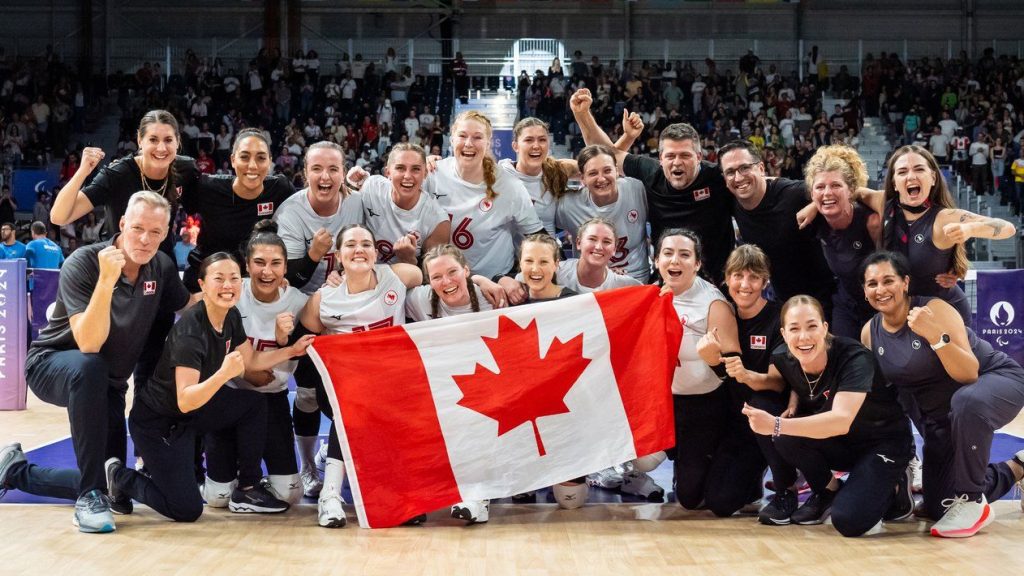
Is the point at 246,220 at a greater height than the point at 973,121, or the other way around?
the point at 973,121

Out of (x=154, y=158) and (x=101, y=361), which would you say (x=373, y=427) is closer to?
(x=101, y=361)

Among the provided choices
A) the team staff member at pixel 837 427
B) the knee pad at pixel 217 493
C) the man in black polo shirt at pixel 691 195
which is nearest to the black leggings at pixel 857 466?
the team staff member at pixel 837 427

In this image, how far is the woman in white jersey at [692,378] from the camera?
16.8ft

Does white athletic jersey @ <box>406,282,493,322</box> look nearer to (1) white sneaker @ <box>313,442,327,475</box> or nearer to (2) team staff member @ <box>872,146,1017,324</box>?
(1) white sneaker @ <box>313,442,327,475</box>

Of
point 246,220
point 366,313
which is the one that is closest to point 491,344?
point 366,313

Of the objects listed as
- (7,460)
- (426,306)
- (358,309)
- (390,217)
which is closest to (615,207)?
(390,217)

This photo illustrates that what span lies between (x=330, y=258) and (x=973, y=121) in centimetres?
1831

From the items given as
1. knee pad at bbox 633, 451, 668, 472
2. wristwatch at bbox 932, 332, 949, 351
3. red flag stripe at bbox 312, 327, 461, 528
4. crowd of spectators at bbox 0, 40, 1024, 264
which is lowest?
knee pad at bbox 633, 451, 668, 472

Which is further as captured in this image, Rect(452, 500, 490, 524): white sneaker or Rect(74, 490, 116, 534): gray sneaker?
Rect(452, 500, 490, 524): white sneaker

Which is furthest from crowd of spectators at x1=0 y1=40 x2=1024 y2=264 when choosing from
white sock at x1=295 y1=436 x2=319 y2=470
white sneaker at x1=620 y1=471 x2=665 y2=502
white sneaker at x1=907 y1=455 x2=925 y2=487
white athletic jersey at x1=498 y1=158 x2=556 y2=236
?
white sneaker at x1=620 y1=471 x2=665 y2=502

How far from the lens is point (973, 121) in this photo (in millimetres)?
20516

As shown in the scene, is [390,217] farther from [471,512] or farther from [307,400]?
[471,512]

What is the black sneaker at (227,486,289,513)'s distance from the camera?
5.08 meters

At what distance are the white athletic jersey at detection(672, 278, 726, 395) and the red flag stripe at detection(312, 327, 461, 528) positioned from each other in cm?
130
